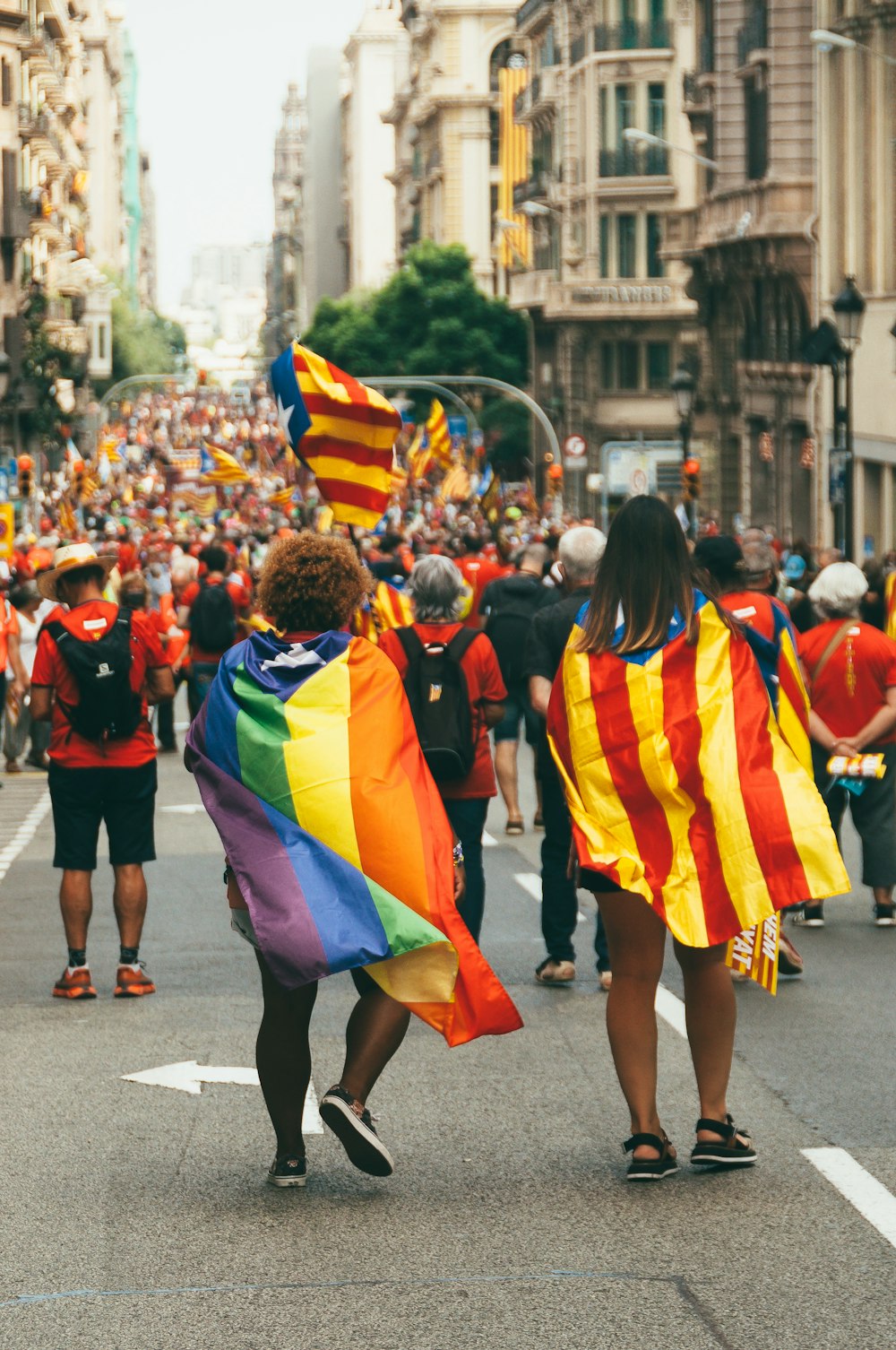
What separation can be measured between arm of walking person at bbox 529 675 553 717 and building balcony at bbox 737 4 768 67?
3405 centimetres

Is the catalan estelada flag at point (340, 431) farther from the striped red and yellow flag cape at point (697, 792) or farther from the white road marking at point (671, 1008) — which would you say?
the striped red and yellow flag cape at point (697, 792)

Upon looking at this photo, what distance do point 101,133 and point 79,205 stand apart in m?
48.0

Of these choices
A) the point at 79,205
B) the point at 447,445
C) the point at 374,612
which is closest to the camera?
the point at 374,612

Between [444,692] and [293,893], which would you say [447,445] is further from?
[293,893]

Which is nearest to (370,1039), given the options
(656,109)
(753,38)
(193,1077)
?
(193,1077)

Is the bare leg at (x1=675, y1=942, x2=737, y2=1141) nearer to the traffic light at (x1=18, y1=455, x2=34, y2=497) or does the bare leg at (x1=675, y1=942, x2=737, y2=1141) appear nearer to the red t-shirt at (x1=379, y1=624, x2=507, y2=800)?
the red t-shirt at (x1=379, y1=624, x2=507, y2=800)

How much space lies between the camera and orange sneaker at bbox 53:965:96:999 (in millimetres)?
9422

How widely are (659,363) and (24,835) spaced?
49.0 metres

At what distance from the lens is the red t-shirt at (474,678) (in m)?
9.17

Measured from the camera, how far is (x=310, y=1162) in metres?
6.62

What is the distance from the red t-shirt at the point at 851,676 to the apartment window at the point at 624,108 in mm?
54054

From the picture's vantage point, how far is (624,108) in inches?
2491


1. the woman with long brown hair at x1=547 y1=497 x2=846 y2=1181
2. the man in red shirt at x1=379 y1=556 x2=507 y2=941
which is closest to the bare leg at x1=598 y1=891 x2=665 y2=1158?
the woman with long brown hair at x1=547 y1=497 x2=846 y2=1181

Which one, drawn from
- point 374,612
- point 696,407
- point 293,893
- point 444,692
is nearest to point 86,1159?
point 293,893
